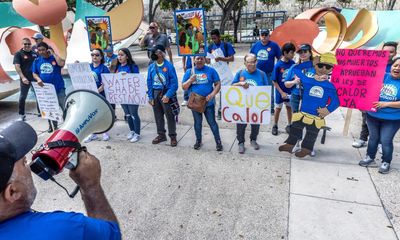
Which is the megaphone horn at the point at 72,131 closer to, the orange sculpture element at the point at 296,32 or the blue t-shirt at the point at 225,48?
the blue t-shirt at the point at 225,48

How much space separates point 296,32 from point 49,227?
6.49m

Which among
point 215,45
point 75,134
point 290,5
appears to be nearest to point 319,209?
point 75,134

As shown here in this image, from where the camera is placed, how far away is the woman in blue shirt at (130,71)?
5211 millimetres

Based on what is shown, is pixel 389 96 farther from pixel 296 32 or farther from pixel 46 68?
pixel 46 68

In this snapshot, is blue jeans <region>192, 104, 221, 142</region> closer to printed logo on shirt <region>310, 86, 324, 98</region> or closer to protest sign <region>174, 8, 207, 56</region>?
protest sign <region>174, 8, 207, 56</region>

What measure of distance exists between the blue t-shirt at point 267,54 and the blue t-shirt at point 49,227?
5354 millimetres

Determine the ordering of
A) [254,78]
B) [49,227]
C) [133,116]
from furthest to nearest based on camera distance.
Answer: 1. [133,116]
2. [254,78]
3. [49,227]

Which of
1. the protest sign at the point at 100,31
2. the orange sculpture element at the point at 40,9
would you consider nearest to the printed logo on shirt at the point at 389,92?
the protest sign at the point at 100,31

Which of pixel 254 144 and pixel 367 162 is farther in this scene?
pixel 254 144

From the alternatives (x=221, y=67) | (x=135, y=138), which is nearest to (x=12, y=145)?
(x=135, y=138)

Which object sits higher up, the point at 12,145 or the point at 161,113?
the point at 12,145

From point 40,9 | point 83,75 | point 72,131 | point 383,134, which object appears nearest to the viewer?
point 72,131

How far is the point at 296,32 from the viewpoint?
650 cm

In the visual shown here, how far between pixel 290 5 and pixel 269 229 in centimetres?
4176
